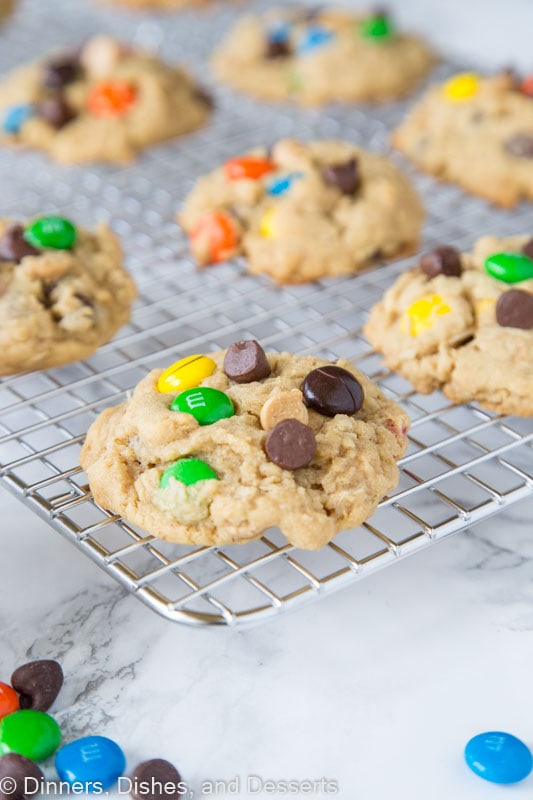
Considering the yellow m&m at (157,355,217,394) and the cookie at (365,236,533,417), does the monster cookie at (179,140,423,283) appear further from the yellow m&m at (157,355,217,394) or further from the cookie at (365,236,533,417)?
the yellow m&m at (157,355,217,394)

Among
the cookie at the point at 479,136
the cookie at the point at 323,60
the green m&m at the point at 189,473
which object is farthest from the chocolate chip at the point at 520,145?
the green m&m at the point at 189,473

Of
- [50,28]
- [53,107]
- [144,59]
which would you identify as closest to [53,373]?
[53,107]

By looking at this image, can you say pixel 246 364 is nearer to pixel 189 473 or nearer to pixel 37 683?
pixel 189 473

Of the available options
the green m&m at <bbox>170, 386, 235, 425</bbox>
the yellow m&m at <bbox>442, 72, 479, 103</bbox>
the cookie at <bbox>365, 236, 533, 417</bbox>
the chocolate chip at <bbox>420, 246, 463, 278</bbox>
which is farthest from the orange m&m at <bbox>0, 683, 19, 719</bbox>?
the yellow m&m at <bbox>442, 72, 479, 103</bbox>

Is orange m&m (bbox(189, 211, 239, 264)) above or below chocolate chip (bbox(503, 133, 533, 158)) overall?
below

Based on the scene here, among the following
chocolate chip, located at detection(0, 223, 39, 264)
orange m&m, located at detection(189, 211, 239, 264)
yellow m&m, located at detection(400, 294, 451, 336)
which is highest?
chocolate chip, located at detection(0, 223, 39, 264)

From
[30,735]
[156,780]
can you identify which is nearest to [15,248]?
[30,735]

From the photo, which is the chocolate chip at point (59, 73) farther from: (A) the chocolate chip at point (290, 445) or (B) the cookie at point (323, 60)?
(A) the chocolate chip at point (290, 445)
